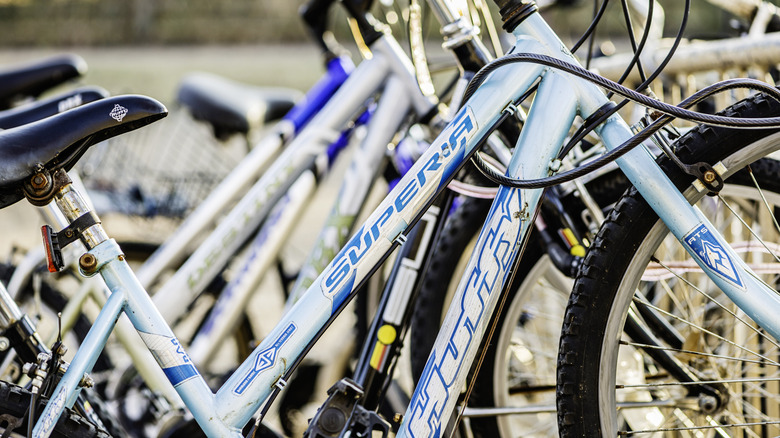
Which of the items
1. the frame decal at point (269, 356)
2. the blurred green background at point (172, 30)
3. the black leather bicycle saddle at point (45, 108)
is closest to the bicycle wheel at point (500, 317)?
the frame decal at point (269, 356)

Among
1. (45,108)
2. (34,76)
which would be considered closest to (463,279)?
(45,108)

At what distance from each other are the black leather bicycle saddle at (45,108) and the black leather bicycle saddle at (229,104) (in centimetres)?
61

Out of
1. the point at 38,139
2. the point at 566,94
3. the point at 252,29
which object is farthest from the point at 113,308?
the point at 252,29

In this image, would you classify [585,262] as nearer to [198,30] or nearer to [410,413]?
[410,413]

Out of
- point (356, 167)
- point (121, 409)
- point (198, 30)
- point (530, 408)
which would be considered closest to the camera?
point (530, 408)

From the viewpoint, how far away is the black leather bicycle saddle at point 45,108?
1.49 m

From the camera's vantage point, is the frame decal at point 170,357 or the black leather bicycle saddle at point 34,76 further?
the black leather bicycle saddle at point 34,76

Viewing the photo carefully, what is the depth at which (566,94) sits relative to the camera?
1081 mm

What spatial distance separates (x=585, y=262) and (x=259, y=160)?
1085 millimetres

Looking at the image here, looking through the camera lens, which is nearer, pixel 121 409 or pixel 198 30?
pixel 121 409

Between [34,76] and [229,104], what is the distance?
1.85ft

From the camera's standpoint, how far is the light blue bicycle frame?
1.09 meters

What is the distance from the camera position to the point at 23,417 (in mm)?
1076

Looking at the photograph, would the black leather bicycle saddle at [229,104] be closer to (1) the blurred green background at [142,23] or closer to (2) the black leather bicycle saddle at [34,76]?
(2) the black leather bicycle saddle at [34,76]
